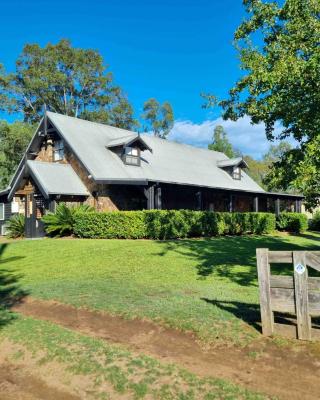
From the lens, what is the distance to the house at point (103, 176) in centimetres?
2570

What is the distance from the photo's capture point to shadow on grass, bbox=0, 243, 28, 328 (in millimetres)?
8276

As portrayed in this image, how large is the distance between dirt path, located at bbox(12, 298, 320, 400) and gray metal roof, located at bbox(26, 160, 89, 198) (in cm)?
1769

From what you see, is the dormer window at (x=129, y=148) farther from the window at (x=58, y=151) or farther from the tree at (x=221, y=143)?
the tree at (x=221, y=143)

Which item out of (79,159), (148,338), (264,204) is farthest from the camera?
(264,204)

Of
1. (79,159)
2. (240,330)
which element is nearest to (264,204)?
(79,159)

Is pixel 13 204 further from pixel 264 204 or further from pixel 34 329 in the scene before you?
pixel 264 204

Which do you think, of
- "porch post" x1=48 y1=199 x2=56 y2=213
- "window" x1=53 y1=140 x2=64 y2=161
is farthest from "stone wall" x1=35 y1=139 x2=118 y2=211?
"window" x1=53 y1=140 x2=64 y2=161

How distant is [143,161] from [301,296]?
2471 cm

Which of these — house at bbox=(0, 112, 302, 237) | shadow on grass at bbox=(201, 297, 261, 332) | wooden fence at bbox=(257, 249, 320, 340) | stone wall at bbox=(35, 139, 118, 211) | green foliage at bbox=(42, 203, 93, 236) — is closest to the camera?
wooden fence at bbox=(257, 249, 320, 340)

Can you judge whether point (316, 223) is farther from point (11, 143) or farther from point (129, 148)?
point (11, 143)

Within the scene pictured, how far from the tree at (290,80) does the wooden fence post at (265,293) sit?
323 centimetres

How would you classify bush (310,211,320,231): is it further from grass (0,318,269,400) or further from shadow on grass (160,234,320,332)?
grass (0,318,269,400)

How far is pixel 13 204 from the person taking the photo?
27.7m

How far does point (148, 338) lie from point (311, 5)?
32.7 ft
